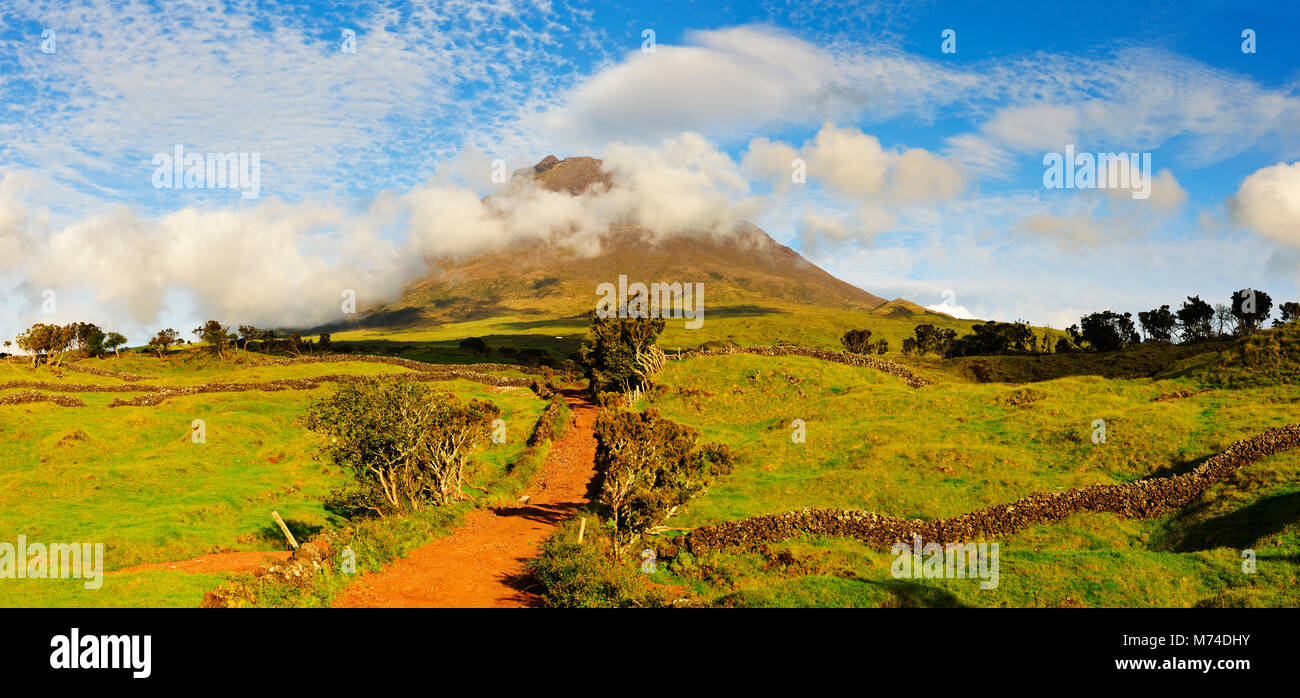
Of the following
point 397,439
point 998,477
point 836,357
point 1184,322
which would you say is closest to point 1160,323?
point 1184,322

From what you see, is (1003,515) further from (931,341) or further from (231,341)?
(231,341)

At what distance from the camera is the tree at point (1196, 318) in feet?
453

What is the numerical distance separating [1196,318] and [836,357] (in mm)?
108190

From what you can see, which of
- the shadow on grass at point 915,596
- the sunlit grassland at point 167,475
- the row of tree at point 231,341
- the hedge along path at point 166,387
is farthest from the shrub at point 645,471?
the row of tree at point 231,341

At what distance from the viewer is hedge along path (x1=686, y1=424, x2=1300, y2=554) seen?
30422 millimetres

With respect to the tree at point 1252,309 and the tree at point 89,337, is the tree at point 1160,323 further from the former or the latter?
the tree at point 89,337

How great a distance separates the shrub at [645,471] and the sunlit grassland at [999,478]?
2.75m

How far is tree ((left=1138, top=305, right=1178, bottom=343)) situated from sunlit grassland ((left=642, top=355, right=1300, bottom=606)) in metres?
109

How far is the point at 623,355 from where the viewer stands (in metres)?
70.4

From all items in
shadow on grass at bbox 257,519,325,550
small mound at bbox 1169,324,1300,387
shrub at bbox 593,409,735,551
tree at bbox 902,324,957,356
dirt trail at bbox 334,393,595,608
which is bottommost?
shadow on grass at bbox 257,519,325,550

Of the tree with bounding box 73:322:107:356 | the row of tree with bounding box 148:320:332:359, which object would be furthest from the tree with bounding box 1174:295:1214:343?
the tree with bounding box 73:322:107:356

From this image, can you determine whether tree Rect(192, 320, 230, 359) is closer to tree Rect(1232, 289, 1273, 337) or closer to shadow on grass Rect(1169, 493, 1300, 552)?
shadow on grass Rect(1169, 493, 1300, 552)

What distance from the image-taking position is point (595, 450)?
54.8 metres
